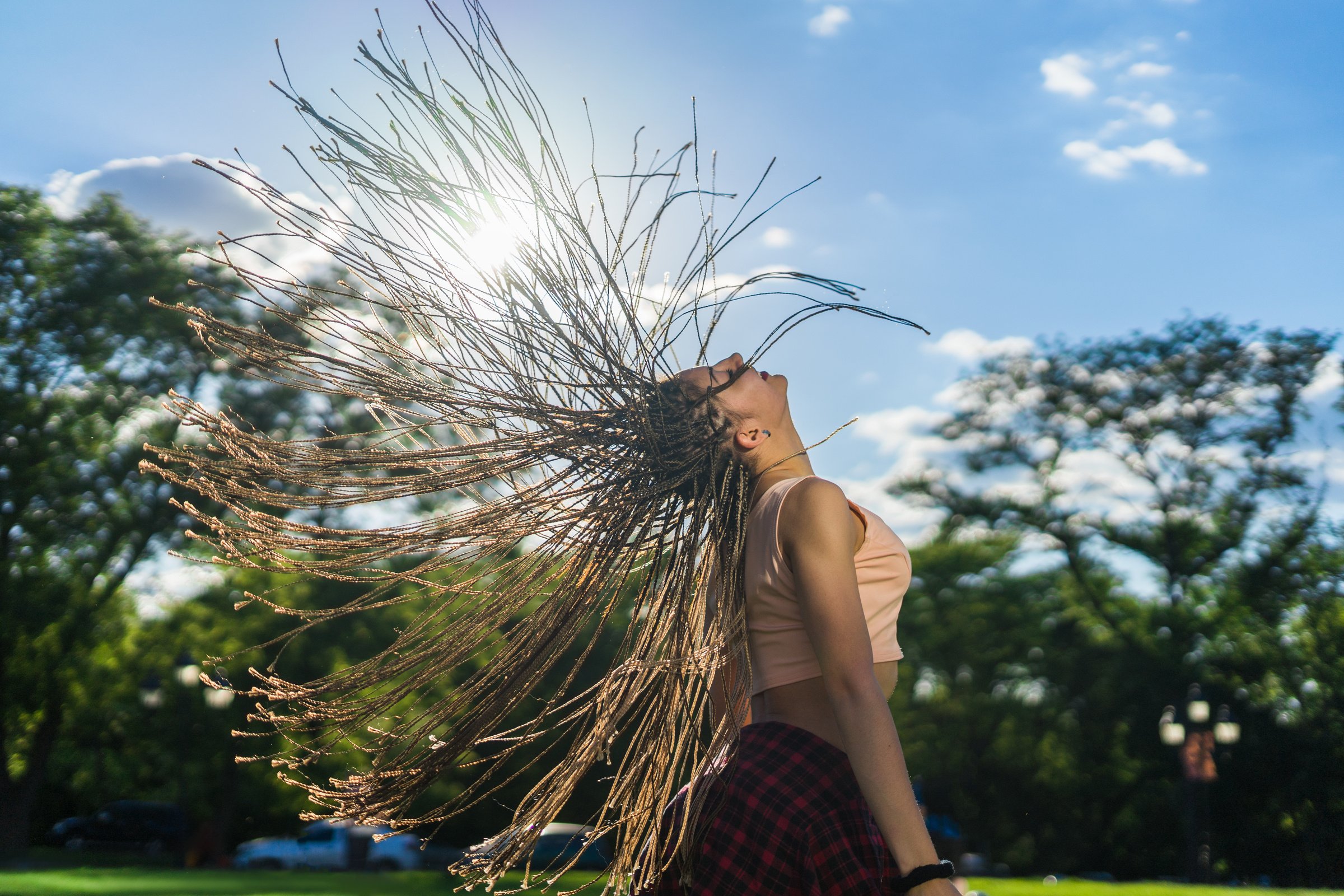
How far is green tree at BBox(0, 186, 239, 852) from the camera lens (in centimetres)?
1797

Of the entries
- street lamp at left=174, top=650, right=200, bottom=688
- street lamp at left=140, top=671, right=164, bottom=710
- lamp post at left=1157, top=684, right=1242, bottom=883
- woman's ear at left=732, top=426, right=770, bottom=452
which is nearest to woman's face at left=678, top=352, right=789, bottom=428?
woman's ear at left=732, top=426, right=770, bottom=452

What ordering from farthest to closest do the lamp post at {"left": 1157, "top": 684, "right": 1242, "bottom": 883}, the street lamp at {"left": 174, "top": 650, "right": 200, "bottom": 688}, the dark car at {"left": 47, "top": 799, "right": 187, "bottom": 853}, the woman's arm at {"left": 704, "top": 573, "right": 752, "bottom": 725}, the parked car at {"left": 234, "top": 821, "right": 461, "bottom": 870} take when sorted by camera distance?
the dark car at {"left": 47, "top": 799, "right": 187, "bottom": 853}
the parked car at {"left": 234, "top": 821, "right": 461, "bottom": 870}
the lamp post at {"left": 1157, "top": 684, "right": 1242, "bottom": 883}
the street lamp at {"left": 174, "top": 650, "right": 200, "bottom": 688}
the woman's arm at {"left": 704, "top": 573, "right": 752, "bottom": 725}

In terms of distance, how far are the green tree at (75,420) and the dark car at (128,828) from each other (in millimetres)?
6984

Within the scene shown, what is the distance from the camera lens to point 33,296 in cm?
1806

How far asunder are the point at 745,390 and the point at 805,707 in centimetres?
58

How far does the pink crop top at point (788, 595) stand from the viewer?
1.66 metres

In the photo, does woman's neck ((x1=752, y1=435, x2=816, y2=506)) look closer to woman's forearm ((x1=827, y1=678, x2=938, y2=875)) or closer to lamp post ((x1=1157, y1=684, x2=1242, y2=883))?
woman's forearm ((x1=827, y1=678, x2=938, y2=875))

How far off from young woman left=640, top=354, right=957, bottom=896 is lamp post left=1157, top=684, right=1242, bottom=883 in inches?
728

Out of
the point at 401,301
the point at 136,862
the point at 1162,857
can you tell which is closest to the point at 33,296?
the point at 136,862

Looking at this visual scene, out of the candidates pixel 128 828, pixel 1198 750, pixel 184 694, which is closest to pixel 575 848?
pixel 184 694

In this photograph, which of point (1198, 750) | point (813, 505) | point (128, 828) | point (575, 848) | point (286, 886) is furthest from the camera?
point (128, 828)

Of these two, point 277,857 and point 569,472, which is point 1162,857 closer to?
point 277,857

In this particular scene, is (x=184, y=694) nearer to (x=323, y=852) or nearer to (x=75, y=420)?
(x=75, y=420)

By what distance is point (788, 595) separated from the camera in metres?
1.66
